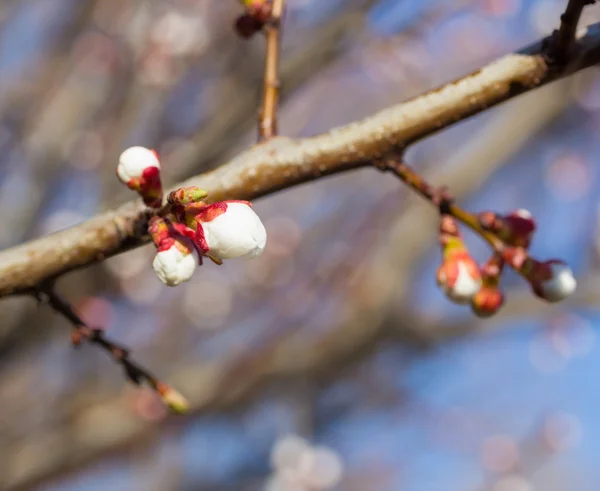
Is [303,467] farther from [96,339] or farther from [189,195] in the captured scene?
[189,195]

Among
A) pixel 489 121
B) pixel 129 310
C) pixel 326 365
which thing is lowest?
pixel 326 365

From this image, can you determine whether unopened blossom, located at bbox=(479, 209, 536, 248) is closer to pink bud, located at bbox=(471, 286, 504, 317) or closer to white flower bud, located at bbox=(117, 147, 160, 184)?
pink bud, located at bbox=(471, 286, 504, 317)

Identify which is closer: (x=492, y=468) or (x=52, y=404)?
(x=52, y=404)

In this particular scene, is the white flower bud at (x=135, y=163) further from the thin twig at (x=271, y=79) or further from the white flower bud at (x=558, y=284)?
the white flower bud at (x=558, y=284)

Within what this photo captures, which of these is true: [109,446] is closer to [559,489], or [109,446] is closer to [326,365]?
[326,365]

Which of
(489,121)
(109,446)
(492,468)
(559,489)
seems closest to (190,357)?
(109,446)

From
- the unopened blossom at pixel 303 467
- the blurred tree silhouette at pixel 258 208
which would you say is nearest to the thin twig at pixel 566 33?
the blurred tree silhouette at pixel 258 208
